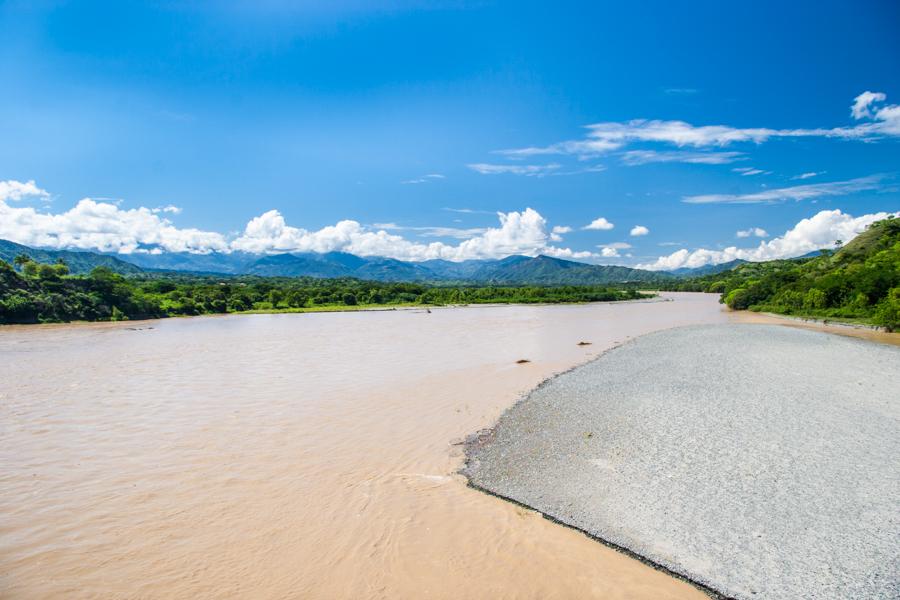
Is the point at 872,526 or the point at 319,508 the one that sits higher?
the point at 872,526

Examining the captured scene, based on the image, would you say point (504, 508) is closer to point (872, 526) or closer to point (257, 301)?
point (872, 526)

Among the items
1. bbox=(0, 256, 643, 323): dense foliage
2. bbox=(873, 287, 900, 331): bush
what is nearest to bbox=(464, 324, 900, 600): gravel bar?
bbox=(873, 287, 900, 331): bush

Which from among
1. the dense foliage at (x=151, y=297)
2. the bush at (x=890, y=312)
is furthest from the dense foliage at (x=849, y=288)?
the dense foliage at (x=151, y=297)

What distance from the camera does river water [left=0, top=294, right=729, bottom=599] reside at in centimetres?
640

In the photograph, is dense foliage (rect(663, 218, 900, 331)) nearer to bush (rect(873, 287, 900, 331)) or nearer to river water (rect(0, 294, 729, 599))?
bush (rect(873, 287, 900, 331))

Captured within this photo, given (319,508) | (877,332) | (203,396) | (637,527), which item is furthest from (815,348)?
(203,396)

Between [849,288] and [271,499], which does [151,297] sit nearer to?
[271,499]

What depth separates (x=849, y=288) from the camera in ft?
135

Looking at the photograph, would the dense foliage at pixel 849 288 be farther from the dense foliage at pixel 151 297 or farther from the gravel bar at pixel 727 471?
the dense foliage at pixel 151 297

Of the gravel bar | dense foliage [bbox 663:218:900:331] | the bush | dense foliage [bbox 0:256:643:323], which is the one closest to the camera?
the gravel bar

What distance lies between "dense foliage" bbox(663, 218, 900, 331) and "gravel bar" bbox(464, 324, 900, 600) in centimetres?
2536

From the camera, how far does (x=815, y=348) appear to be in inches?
961

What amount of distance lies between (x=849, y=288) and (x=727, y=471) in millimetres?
44472

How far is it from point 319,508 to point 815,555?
7774mm
